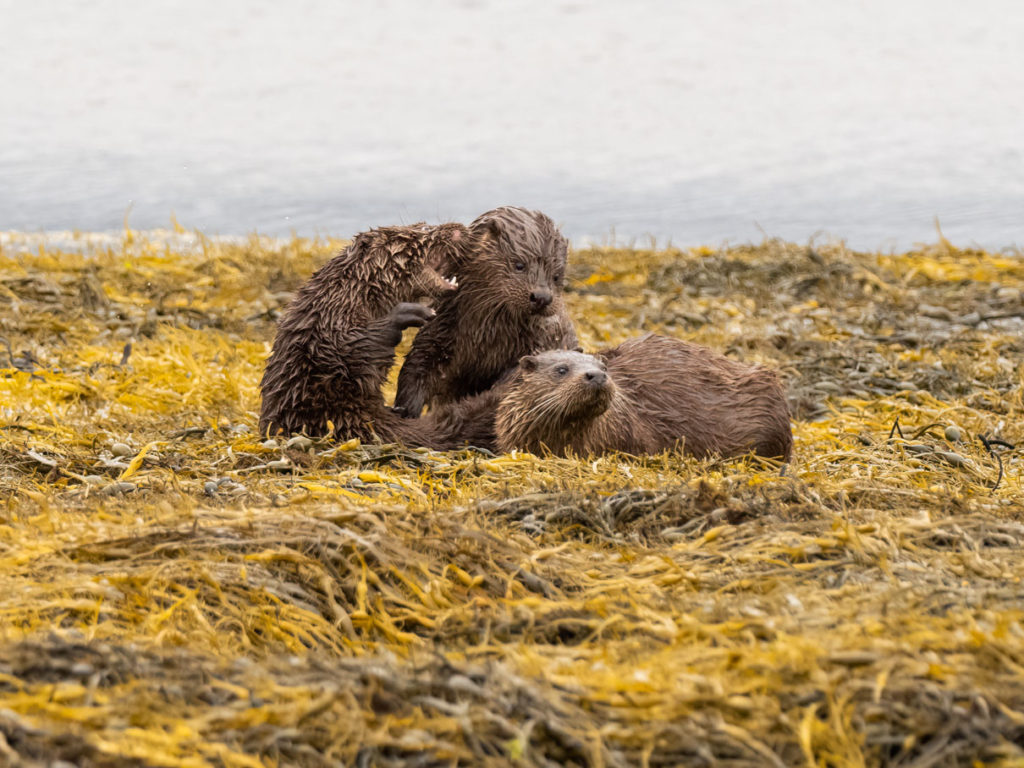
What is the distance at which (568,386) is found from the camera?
492 cm

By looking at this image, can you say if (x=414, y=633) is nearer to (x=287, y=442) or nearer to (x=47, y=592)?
(x=47, y=592)

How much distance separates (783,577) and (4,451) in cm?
377

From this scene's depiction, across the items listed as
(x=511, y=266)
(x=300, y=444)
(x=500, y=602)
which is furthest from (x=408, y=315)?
(x=500, y=602)

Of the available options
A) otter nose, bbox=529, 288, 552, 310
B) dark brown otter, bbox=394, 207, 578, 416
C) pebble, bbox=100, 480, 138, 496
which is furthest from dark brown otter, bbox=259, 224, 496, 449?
pebble, bbox=100, 480, 138, 496

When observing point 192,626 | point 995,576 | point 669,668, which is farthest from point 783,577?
point 192,626

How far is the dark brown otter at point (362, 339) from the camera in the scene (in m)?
5.33

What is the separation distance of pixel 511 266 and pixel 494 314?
0.26 meters

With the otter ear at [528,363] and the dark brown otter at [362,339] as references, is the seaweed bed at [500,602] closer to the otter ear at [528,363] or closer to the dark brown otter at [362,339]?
the dark brown otter at [362,339]

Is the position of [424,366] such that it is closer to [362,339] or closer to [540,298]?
[362,339]

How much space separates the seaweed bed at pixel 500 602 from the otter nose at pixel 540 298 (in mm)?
897

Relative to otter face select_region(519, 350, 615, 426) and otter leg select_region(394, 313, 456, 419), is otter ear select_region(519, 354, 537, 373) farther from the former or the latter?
otter leg select_region(394, 313, 456, 419)

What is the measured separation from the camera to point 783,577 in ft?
10.5

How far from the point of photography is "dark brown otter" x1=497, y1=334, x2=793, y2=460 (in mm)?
5031

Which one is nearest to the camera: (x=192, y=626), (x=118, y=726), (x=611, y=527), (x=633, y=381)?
(x=118, y=726)
